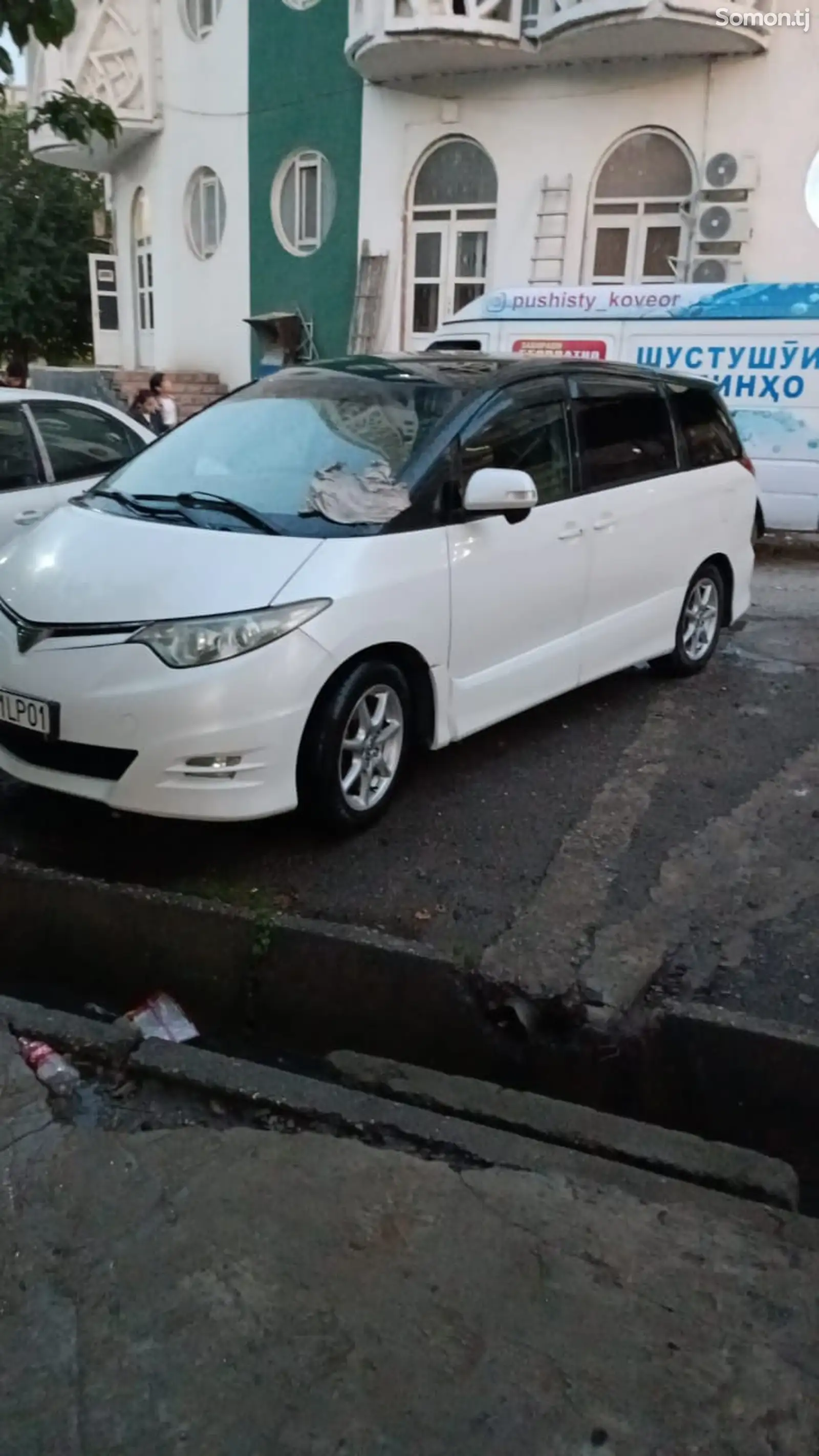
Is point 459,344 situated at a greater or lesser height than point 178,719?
greater

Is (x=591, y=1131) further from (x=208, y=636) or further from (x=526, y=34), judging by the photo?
(x=526, y=34)

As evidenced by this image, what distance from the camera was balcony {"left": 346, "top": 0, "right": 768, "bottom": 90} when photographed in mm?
13789

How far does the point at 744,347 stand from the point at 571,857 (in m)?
8.55

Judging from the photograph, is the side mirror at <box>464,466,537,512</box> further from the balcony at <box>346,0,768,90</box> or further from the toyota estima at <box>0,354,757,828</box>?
the balcony at <box>346,0,768,90</box>

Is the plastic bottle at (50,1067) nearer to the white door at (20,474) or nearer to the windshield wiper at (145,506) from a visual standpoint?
the windshield wiper at (145,506)

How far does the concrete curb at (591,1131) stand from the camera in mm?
2799

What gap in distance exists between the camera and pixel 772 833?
4617 mm

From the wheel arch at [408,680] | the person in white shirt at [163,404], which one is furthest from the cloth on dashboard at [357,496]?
the person in white shirt at [163,404]

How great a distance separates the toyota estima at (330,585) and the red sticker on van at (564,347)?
641 cm

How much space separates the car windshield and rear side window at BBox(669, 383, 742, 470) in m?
2.00

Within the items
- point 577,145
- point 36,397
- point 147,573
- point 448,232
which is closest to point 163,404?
point 448,232

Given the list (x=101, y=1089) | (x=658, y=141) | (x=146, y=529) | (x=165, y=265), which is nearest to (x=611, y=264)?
(x=658, y=141)

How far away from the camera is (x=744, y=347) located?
11.3m

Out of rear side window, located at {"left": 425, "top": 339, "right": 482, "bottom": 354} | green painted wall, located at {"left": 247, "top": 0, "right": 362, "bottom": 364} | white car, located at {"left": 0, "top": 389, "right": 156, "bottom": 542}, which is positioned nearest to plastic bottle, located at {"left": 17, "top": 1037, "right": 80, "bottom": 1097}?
white car, located at {"left": 0, "top": 389, "right": 156, "bottom": 542}
